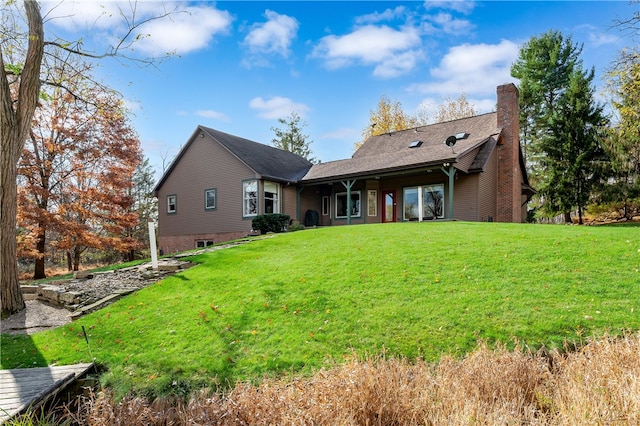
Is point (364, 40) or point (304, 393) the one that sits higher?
point (364, 40)

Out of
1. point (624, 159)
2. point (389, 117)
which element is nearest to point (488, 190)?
point (624, 159)

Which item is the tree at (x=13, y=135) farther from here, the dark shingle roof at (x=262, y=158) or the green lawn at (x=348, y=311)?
the dark shingle roof at (x=262, y=158)

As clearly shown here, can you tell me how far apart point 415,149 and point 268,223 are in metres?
7.82

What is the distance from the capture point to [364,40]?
38.8 ft

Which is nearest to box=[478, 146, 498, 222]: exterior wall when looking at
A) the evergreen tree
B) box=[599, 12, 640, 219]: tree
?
box=[599, 12, 640, 219]: tree

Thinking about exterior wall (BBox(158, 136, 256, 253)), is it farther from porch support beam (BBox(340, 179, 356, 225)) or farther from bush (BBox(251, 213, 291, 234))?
porch support beam (BBox(340, 179, 356, 225))

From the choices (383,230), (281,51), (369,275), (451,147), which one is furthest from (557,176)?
(369,275)

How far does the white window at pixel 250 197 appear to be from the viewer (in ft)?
57.2

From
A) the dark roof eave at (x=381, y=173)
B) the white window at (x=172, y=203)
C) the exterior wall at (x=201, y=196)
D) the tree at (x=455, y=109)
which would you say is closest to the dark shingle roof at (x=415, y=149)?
the dark roof eave at (x=381, y=173)

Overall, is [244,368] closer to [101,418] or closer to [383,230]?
[101,418]

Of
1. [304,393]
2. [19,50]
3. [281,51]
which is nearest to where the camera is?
[304,393]

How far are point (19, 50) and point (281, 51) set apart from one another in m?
7.89

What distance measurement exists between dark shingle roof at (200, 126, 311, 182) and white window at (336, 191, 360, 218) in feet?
7.91

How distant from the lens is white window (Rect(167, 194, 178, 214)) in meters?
20.4
